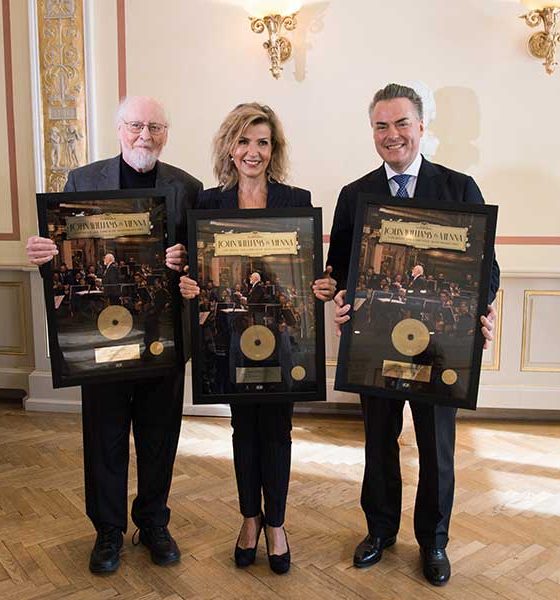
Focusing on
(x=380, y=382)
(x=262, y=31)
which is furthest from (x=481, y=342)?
(x=262, y=31)

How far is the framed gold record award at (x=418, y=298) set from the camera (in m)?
1.98

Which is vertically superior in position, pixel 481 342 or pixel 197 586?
pixel 481 342

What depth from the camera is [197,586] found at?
223 cm

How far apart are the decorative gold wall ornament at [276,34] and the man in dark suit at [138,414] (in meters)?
1.72

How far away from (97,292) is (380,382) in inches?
35.2

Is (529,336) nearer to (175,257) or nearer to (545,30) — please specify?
(545,30)

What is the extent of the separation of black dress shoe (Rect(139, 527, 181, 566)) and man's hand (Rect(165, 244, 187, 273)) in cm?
93

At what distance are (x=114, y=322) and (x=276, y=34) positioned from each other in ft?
7.40

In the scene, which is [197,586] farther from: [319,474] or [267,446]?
[319,474]

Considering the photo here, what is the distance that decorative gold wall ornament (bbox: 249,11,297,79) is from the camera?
3.75 meters

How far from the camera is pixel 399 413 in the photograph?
231 centimetres

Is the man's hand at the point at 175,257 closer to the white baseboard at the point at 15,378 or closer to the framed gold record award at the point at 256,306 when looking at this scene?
the framed gold record award at the point at 256,306

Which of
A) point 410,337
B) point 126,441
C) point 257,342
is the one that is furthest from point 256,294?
point 126,441

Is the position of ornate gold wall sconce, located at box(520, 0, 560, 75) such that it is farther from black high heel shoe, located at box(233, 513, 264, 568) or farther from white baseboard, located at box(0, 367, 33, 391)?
white baseboard, located at box(0, 367, 33, 391)
